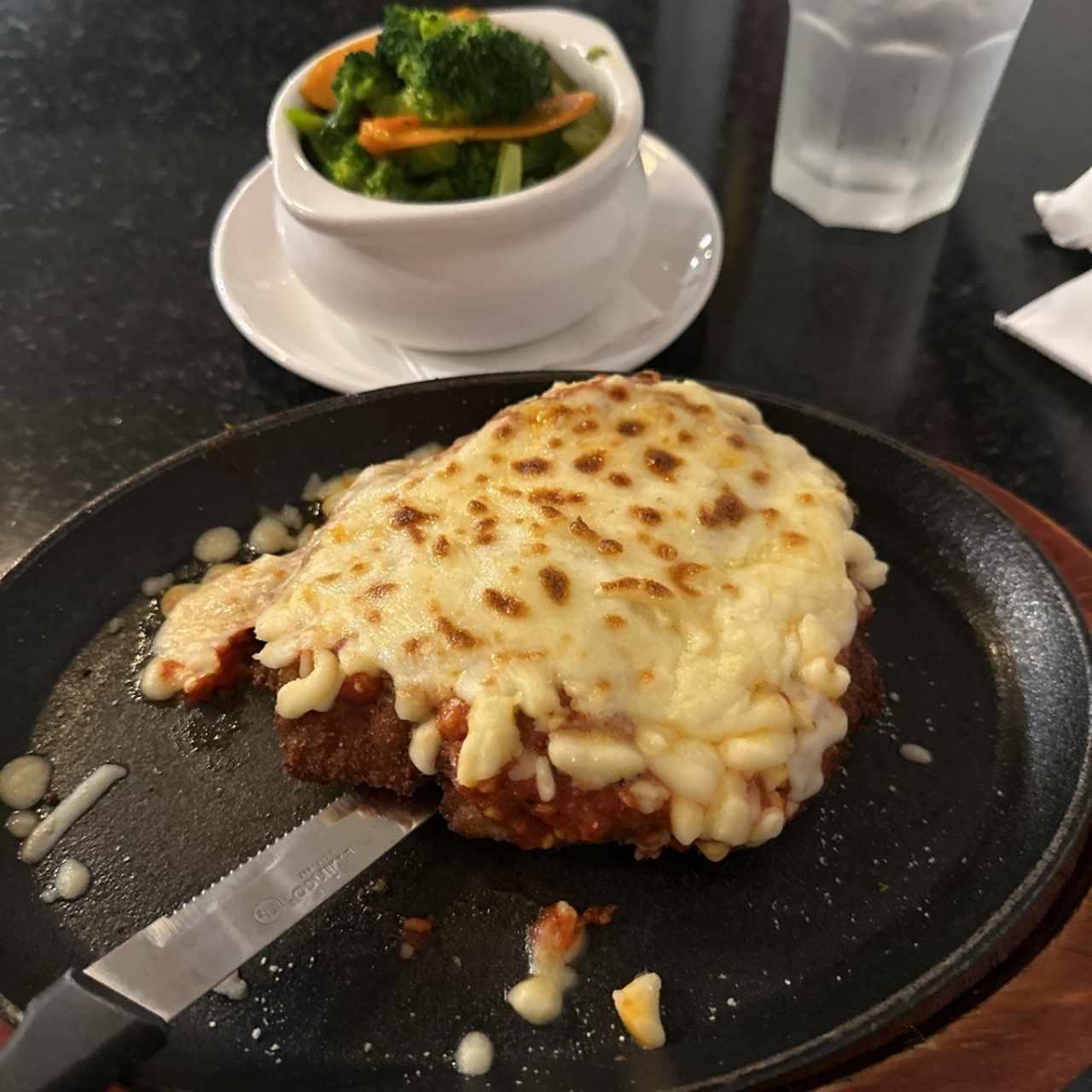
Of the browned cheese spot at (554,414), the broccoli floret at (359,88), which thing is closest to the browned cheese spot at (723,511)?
the browned cheese spot at (554,414)

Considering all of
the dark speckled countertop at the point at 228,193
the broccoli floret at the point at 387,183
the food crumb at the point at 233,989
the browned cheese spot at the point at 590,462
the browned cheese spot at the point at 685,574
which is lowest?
the dark speckled countertop at the point at 228,193

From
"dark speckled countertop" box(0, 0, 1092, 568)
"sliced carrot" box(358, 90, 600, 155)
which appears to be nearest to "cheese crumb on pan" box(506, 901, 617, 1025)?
"dark speckled countertop" box(0, 0, 1092, 568)

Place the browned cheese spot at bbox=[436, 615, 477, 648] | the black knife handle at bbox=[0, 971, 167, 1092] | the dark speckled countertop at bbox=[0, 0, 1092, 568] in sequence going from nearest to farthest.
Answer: the black knife handle at bbox=[0, 971, 167, 1092], the browned cheese spot at bbox=[436, 615, 477, 648], the dark speckled countertop at bbox=[0, 0, 1092, 568]

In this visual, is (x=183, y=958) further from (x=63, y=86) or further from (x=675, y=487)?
(x=63, y=86)

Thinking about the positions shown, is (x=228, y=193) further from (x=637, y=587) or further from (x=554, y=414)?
(x=637, y=587)

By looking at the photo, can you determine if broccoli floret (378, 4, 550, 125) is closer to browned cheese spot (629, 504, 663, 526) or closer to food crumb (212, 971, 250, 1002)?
browned cheese spot (629, 504, 663, 526)

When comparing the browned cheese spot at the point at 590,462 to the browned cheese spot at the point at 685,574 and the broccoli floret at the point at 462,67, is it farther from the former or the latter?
the broccoli floret at the point at 462,67
